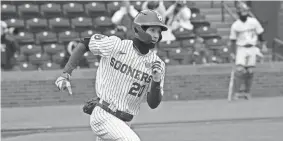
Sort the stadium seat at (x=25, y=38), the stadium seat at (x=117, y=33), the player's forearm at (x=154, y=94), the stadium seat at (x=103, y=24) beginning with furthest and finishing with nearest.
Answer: the stadium seat at (x=103, y=24) < the stadium seat at (x=25, y=38) < the stadium seat at (x=117, y=33) < the player's forearm at (x=154, y=94)

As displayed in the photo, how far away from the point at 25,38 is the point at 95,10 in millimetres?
2129

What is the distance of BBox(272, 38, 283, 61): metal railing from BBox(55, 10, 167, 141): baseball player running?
1362 cm

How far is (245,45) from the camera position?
53.3ft

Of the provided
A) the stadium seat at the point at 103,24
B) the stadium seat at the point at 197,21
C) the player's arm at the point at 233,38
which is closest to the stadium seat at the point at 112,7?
the stadium seat at the point at 103,24

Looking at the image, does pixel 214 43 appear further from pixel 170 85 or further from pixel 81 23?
pixel 81 23

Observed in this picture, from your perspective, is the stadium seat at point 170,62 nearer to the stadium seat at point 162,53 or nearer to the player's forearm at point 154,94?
the stadium seat at point 162,53

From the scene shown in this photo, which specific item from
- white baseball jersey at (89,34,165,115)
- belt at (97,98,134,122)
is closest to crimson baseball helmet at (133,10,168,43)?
white baseball jersey at (89,34,165,115)

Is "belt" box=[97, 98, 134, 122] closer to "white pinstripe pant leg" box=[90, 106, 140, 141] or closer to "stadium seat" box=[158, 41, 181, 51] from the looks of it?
"white pinstripe pant leg" box=[90, 106, 140, 141]

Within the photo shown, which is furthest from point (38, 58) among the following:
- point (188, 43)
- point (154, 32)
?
point (154, 32)

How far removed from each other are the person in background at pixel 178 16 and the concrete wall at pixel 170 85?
5.06 ft

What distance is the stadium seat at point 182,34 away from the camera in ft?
60.3

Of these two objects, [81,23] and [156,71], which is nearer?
[156,71]

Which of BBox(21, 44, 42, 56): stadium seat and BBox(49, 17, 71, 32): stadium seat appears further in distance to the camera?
BBox(49, 17, 71, 32): stadium seat

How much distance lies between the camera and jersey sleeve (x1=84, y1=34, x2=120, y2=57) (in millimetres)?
6316
